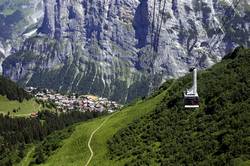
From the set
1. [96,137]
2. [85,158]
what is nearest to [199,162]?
[85,158]

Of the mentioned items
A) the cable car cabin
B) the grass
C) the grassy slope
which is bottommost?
the grass

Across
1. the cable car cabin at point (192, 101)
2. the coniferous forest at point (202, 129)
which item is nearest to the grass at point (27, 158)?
the coniferous forest at point (202, 129)

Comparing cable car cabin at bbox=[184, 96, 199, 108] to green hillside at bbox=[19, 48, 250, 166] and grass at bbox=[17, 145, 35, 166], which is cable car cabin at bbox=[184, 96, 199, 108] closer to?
green hillside at bbox=[19, 48, 250, 166]

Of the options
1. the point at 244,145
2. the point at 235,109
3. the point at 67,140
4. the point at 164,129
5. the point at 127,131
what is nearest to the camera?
the point at 244,145

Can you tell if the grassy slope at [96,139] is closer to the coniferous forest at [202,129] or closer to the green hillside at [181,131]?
the green hillside at [181,131]

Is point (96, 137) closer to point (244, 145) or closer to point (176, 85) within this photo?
point (176, 85)

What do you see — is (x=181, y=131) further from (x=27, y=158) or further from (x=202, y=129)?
(x=27, y=158)

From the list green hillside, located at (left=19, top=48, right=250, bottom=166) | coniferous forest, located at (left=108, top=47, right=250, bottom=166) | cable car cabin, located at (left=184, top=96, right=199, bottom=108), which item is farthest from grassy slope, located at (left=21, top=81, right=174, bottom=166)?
cable car cabin, located at (left=184, top=96, right=199, bottom=108)
